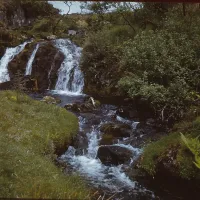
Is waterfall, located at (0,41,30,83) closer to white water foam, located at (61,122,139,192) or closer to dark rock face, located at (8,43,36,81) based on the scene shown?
dark rock face, located at (8,43,36,81)

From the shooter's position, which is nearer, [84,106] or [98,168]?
[98,168]

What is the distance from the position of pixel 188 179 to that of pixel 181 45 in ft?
29.2

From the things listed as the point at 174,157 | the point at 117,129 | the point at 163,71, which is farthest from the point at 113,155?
the point at 163,71

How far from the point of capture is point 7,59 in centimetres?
2864

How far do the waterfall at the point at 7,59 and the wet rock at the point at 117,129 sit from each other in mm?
14576

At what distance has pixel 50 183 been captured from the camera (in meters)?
7.75

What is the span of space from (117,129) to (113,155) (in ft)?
8.06

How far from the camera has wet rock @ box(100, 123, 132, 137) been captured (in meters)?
14.5

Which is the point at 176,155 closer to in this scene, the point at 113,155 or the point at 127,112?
the point at 113,155

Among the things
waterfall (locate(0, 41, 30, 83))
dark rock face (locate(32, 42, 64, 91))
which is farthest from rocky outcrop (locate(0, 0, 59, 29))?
dark rock face (locate(32, 42, 64, 91))

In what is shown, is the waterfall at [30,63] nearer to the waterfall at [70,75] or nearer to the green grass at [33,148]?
the waterfall at [70,75]

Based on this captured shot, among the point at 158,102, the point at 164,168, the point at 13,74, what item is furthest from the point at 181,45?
Result: the point at 13,74

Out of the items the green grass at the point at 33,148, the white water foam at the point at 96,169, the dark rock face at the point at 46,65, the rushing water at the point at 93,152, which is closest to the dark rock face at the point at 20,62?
the dark rock face at the point at 46,65

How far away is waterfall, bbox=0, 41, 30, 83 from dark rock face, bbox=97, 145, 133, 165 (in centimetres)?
1661
